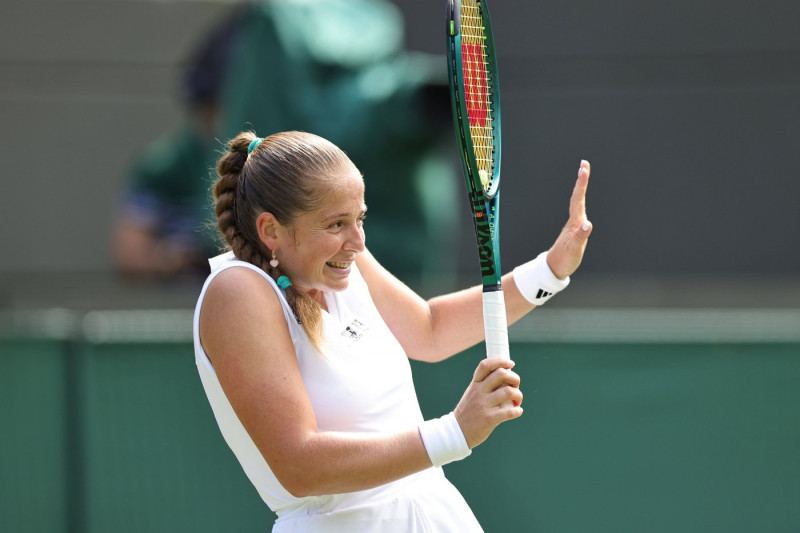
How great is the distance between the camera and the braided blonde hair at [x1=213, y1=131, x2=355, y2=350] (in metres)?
2.44

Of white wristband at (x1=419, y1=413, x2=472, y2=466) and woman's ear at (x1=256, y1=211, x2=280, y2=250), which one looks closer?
white wristband at (x1=419, y1=413, x2=472, y2=466)

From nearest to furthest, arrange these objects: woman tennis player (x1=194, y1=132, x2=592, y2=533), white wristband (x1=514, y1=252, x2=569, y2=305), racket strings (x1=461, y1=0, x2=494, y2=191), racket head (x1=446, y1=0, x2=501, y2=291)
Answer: woman tennis player (x1=194, y1=132, x2=592, y2=533), racket head (x1=446, y1=0, x2=501, y2=291), racket strings (x1=461, y1=0, x2=494, y2=191), white wristband (x1=514, y1=252, x2=569, y2=305)

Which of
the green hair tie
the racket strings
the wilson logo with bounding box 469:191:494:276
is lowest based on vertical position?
the wilson logo with bounding box 469:191:494:276

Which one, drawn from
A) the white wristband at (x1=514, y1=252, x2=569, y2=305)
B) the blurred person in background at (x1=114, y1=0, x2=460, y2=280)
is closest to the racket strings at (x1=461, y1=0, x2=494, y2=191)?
the white wristband at (x1=514, y1=252, x2=569, y2=305)

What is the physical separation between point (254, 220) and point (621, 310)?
2143 millimetres

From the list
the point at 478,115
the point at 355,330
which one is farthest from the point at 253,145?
the point at 478,115

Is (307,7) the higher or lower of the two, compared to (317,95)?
higher

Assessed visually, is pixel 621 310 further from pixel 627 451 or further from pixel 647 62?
pixel 647 62

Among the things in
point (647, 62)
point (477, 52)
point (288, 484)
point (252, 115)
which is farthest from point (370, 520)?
point (647, 62)

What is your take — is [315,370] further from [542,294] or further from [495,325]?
[542,294]

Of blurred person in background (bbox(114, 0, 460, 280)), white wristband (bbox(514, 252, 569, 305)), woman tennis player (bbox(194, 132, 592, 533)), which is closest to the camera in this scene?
woman tennis player (bbox(194, 132, 592, 533))

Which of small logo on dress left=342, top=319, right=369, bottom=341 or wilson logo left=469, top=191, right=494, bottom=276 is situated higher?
wilson logo left=469, top=191, right=494, bottom=276

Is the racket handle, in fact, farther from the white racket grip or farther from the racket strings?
the racket strings

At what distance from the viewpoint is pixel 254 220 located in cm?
249
